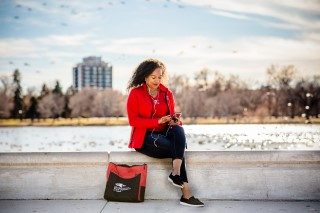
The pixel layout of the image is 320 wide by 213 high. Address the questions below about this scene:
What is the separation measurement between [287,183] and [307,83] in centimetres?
7223

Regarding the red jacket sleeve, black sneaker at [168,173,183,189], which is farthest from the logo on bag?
the red jacket sleeve

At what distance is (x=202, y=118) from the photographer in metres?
87.4

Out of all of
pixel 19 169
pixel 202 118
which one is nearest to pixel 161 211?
pixel 19 169

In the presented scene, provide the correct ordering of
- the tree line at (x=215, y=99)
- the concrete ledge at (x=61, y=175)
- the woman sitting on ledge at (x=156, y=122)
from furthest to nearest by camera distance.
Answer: the tree line at (x=215, y=99) → the concrete ledge at (x=61, y=175) → the woman sitting on ledge at (x=156, y=122)

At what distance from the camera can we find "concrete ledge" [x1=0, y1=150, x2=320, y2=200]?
5.45 m

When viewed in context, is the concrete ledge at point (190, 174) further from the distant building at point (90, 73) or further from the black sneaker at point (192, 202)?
the distant building at point (90, 73)

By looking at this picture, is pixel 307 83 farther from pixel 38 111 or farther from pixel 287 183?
pixel 287 183

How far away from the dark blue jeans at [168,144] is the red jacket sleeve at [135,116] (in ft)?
0.51

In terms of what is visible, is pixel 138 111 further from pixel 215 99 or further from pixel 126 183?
pixel 215 99

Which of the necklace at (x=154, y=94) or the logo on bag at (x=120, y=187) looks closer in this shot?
the logo on bag at (x=120, y=187)

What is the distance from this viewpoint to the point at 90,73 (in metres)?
150

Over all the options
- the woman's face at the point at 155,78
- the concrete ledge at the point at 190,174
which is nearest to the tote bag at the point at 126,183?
the concrete ledge at the point at 190,174

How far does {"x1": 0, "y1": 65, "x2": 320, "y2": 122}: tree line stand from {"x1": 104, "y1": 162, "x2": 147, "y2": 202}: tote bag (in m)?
70.7

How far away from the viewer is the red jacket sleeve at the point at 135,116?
5.22 meters
